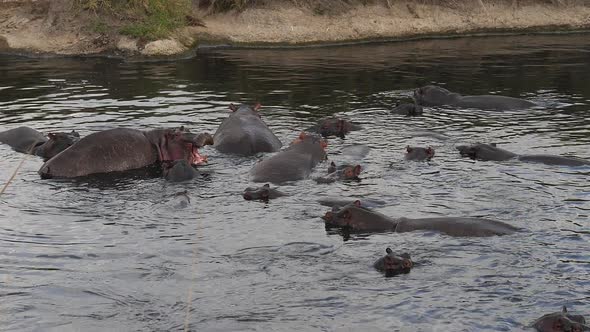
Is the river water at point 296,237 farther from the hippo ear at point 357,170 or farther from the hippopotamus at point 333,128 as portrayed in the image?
the hippopotamus at point 333,128

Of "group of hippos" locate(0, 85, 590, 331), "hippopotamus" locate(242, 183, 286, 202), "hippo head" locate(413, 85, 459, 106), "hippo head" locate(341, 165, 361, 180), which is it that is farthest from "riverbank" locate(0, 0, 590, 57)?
"hippopotamus" locate(242, 183, 286, 202)

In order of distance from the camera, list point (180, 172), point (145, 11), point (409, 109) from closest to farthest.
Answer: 1. point (180, 172)
2. point (409, 109)
3. point (145, 11)

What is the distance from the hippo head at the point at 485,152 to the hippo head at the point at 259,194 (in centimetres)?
335

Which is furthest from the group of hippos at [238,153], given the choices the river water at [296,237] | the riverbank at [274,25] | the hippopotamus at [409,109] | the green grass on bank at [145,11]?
the green grass on bank at [145,11]

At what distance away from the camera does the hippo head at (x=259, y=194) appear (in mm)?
10555

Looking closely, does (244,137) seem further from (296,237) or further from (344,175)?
(296,237)

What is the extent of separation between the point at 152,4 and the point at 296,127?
12760 mm

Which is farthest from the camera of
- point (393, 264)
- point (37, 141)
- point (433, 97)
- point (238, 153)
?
point (433, 97)

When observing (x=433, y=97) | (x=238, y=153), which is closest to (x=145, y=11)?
(x=433, y=97)

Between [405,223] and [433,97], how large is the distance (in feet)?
26.0

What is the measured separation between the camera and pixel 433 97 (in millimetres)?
17047

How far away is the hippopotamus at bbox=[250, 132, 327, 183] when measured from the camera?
11.5 metres

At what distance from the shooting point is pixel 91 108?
682 inches

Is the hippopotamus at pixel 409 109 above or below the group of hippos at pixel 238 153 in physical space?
below
